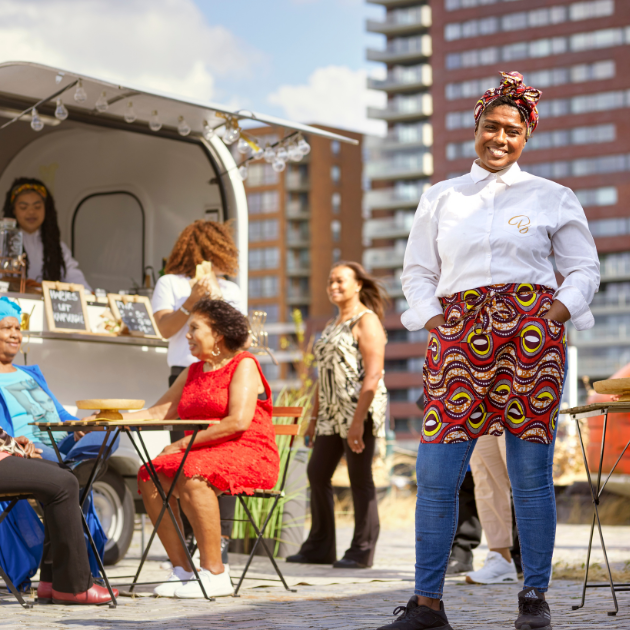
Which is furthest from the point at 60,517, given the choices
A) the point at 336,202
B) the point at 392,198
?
the point at 336,202

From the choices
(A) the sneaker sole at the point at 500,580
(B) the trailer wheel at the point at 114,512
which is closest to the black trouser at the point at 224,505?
(B) the trailer wheel at the point at 114,512

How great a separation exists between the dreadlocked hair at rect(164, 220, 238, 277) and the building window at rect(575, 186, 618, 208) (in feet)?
229

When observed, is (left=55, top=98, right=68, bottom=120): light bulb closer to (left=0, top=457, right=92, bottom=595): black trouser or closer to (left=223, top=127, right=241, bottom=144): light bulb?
(left=223, top=127, right=241, bottom=144): light bulb

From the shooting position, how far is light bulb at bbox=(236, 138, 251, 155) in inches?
277

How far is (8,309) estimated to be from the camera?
4.98 m

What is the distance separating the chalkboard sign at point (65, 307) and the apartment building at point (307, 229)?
8590 cm

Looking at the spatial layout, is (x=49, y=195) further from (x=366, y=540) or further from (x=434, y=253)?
(x=434, y=253)

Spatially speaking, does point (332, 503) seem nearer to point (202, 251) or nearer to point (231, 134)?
point (202, 251)

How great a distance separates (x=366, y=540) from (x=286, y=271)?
292 ft

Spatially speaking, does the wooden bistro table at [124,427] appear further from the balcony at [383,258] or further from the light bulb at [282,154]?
the balcony at [383,258]

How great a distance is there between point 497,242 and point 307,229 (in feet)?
302

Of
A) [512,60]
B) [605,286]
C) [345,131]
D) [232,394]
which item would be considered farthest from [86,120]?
[345,131]

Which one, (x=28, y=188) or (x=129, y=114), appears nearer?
(x=129, y=114)

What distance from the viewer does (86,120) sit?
266 inches
